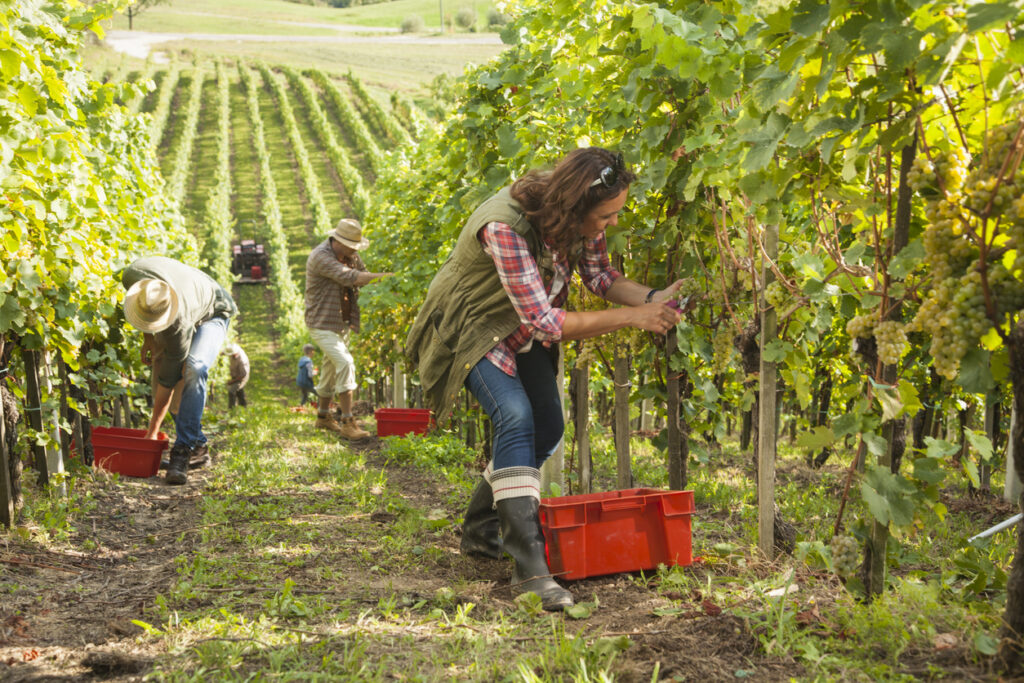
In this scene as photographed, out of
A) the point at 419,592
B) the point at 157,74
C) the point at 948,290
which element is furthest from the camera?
the point at 157,74

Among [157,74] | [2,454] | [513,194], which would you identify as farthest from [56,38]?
[157,74]

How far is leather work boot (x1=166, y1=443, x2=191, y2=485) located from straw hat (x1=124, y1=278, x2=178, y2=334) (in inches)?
31.2

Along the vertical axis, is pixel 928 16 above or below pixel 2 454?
above

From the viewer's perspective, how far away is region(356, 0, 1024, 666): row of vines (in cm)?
181

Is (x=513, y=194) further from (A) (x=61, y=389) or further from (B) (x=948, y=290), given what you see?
(A) (x=61, y=389)

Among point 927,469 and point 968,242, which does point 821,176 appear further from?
point 927,469

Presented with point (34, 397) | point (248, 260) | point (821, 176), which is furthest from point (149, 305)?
point (248, 260)

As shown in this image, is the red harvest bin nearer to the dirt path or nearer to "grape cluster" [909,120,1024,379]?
"grape cluster" [909,120,1024,379]

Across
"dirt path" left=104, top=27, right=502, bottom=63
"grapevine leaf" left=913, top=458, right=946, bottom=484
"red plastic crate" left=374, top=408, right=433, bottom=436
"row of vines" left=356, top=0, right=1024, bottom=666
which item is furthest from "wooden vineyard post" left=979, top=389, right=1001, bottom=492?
"dirt path" left=104, top=27, right=502, bottom=63

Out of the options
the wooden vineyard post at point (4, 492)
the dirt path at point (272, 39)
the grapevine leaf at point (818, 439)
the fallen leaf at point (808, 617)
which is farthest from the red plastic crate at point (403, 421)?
the dirt path at point (272, 39)

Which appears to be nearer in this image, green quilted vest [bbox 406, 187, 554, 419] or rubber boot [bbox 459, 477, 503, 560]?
green quilted vest [bbox 406, 187, 554, 419]

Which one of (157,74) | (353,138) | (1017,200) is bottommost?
(1017,200)

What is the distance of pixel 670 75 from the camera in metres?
3.04

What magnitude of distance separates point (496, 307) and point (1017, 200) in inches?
67.6
